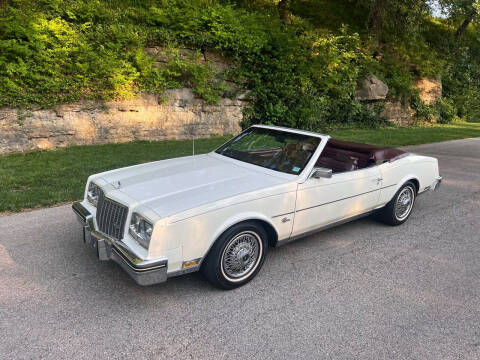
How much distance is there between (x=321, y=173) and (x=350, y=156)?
41.7 inches

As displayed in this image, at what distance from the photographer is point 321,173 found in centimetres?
370

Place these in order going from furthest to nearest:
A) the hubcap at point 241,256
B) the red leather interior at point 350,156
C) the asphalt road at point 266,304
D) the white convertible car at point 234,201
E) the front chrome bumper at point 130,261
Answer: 1. the red leather interior at point 350,156
2. the hubcap at point 241,256
3. the white convertible car at point 234,201
4. the front chrome bumper at point 130,261
5. the asphalt road at point 266,304

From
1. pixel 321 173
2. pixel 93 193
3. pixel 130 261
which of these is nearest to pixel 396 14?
pixel 321 173

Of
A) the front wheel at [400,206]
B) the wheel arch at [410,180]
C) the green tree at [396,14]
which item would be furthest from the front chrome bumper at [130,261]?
the green tree at [396,14]

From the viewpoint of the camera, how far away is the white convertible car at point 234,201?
293 centimetres

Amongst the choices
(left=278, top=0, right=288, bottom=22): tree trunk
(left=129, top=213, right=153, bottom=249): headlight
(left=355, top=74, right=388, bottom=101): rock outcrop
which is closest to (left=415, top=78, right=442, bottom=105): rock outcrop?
(left=355, top=74, right=388, bottom=101): rock outcrop

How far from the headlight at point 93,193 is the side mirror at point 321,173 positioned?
219 cm

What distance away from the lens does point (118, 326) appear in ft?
9.16

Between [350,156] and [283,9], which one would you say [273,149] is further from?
[283,9]

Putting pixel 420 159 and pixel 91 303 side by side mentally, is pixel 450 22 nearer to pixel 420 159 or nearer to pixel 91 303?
pixel 420 159

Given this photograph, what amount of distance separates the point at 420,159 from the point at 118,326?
14.6ft

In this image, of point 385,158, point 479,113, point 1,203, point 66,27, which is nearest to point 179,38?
point 66,27

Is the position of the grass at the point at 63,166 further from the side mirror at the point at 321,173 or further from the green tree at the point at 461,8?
the green tree at the point at 461,8

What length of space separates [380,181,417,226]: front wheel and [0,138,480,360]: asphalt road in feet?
1.25
